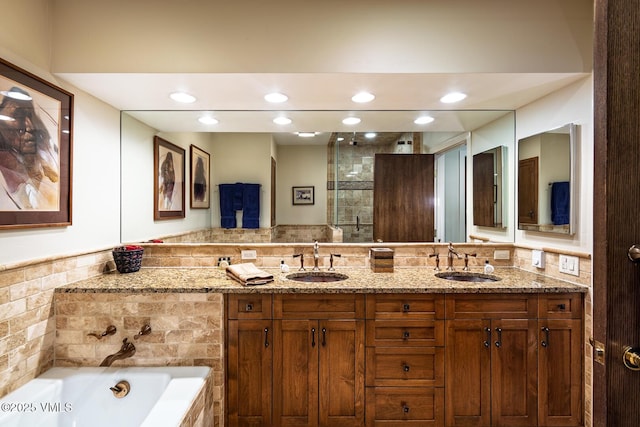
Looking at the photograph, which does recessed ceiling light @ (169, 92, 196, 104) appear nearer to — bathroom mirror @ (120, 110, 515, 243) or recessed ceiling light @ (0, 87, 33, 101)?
bathroom mirror @ (120, 110, 515, 243)

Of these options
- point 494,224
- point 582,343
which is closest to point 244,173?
point 494,224

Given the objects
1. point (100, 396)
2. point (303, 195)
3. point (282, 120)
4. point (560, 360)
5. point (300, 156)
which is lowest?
point (100, 396)

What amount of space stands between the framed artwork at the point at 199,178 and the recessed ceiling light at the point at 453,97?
78.3 inches

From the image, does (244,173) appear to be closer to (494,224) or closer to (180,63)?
(180,63)

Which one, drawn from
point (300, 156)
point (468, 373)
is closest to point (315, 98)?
point (300, 156)

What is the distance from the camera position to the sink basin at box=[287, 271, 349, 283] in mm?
2359

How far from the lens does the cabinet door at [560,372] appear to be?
6.42 ft

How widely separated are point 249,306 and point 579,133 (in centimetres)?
238

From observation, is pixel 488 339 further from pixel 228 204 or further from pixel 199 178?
pixel 199 178

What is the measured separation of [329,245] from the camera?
260 cm

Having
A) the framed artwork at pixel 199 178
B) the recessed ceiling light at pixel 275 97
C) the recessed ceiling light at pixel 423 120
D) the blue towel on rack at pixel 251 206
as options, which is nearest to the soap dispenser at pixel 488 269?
the recessed ceiling light at pixel 423 120

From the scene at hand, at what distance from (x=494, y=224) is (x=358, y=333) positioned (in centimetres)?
157

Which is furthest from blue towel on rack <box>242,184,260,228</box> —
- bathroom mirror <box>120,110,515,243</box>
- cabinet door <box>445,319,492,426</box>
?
cabinet door <box>445,319,492,426</box>

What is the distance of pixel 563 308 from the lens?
1.98 metres
